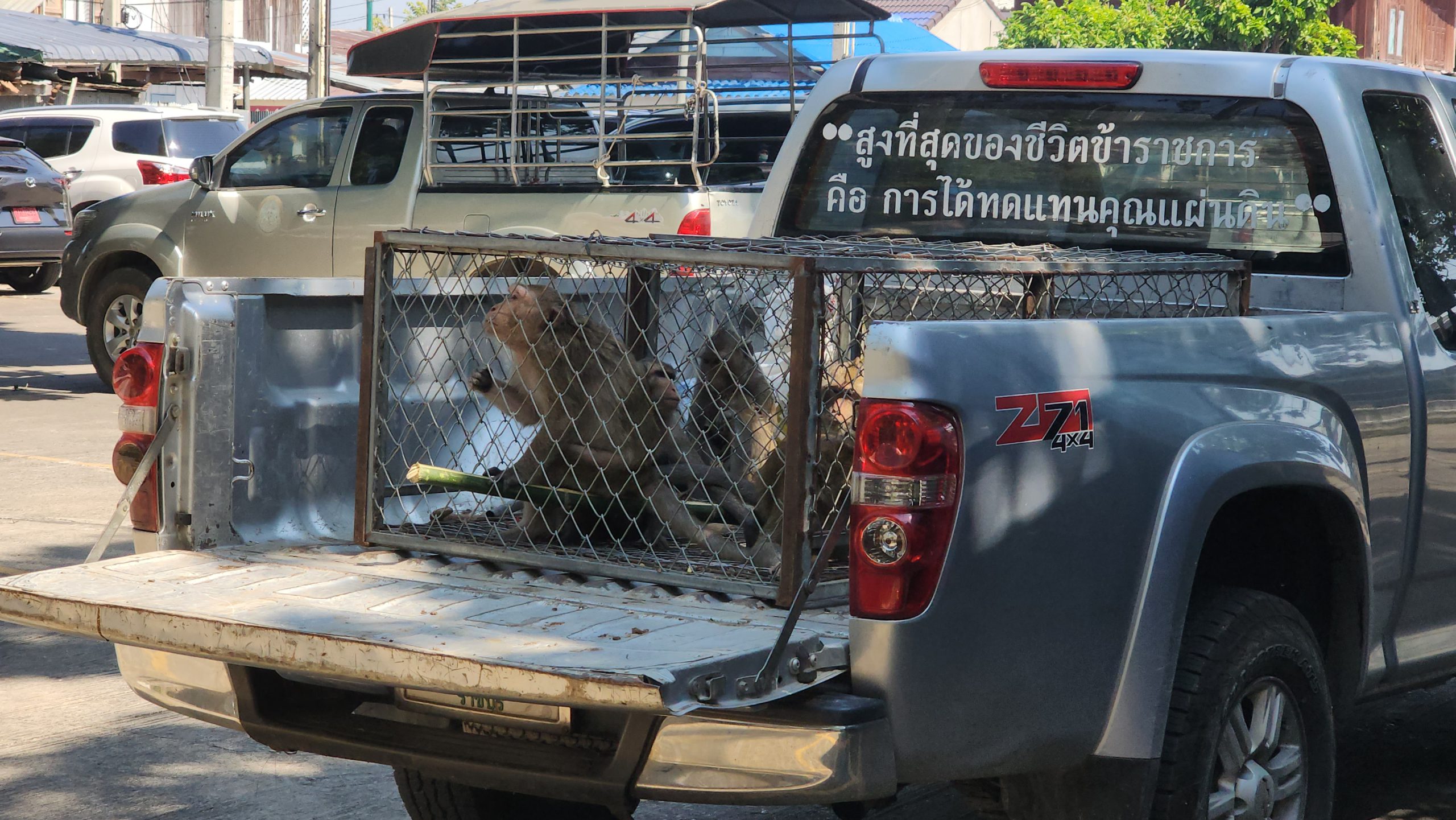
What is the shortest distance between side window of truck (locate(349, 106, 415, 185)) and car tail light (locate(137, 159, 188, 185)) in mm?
7009

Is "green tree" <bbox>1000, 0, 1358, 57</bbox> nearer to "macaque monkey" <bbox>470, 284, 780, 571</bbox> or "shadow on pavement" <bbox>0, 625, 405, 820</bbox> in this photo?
"shadow on pavement" <bbox>0, 625, 405, 820</bbox>

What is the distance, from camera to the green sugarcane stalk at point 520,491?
3.46 metres

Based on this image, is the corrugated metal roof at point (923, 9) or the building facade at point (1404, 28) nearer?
the building facade at point (1404, 28)

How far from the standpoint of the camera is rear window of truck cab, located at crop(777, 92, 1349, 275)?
12.8ft

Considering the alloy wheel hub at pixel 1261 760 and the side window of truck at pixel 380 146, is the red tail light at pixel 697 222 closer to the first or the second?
the side window of truck at pixel 380 146

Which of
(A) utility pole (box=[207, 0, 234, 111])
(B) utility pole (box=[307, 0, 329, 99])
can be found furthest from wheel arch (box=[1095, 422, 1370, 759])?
(B) utility pole (box=[307, 0, 329, 99])

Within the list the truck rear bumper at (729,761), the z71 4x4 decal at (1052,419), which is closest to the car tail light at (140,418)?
the truck rear bumper at (729,761)

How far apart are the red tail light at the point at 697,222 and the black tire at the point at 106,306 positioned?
440cm

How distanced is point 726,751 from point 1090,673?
0.68 m

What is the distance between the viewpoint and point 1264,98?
3914 mm

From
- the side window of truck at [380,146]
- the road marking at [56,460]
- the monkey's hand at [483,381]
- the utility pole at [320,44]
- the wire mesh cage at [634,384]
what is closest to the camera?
the wire mesh cage at [634,384]

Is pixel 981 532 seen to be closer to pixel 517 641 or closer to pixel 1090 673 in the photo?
pixel 1090 673

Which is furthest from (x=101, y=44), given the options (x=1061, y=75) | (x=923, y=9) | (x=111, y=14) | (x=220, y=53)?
(x=923, y=9)

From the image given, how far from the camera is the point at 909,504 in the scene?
8.09ft
